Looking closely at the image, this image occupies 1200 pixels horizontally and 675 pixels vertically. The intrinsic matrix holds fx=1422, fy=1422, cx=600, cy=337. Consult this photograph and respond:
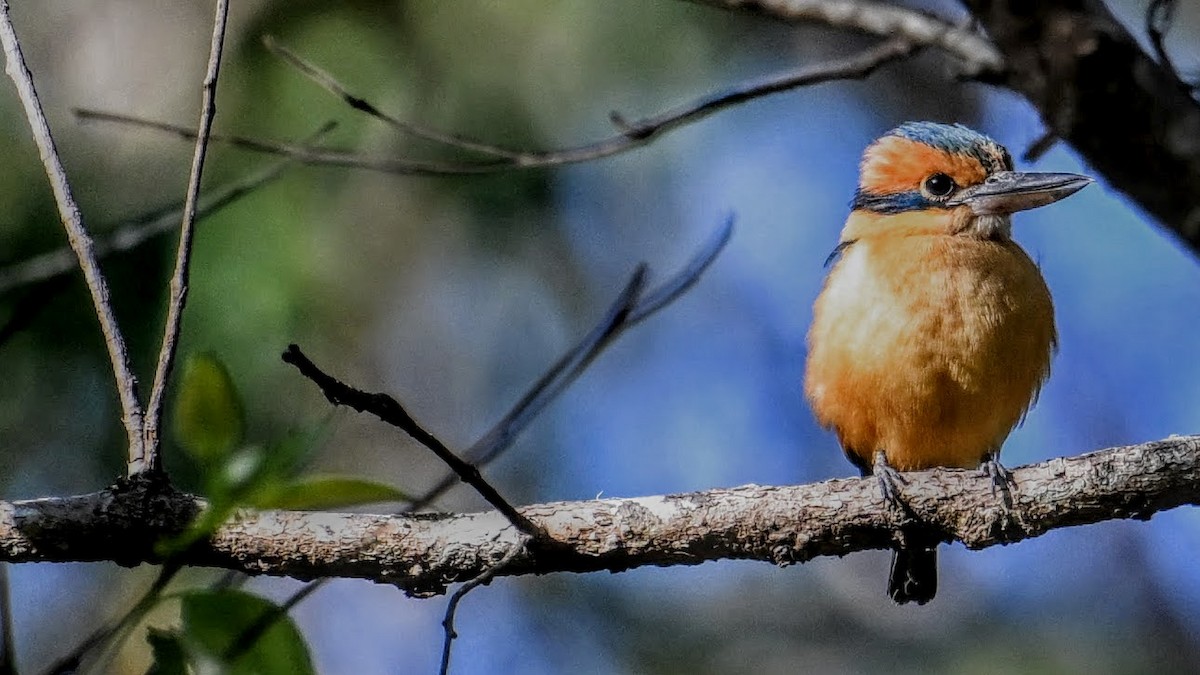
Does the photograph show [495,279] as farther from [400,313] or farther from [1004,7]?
[1004,7]

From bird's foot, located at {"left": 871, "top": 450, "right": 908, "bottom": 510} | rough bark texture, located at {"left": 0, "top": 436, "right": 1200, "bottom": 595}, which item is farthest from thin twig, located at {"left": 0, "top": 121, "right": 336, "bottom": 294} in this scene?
bird's foot, located at {"left": 871, "top": 450, "right": 908, "bottom": 510}

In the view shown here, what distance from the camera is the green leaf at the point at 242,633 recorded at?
4.71ft

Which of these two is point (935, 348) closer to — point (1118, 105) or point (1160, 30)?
point (1160, 30)

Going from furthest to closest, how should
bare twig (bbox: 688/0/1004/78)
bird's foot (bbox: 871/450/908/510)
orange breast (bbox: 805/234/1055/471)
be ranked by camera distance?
orange breast (bbox: 805/234/1055/471) < bird's foot (bbox: 871/450/908/510) < bare twig (bbox: 688/0/1004/78)

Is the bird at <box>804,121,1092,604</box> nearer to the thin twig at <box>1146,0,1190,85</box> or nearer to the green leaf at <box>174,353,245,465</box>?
the thin twig at <box>1146,0,1190,85</box>

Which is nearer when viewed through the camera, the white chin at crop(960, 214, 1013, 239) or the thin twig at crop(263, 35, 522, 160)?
the thin twig at crop(263, 35, 522, 160)

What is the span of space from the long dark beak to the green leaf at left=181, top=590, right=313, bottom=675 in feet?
12.8

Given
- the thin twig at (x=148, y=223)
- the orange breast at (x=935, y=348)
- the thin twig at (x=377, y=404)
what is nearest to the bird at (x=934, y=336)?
the orange breast at (x=935, y=348)

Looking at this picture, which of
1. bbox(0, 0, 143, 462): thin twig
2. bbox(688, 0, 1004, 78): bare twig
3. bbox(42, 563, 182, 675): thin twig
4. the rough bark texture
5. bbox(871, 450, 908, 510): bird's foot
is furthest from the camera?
bbox(871, 450, 908, 510): bird's foot

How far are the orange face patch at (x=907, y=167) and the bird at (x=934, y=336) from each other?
6 cm

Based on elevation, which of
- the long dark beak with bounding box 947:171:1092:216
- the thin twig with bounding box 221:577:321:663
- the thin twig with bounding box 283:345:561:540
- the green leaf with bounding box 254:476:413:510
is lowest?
the thin twig with bounding box 221:577:321:663

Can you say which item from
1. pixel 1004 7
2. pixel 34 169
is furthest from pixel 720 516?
pixel 34 169

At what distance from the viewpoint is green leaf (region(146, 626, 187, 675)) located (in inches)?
59.1

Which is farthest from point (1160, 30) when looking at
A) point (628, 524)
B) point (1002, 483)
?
point (628, 524)
